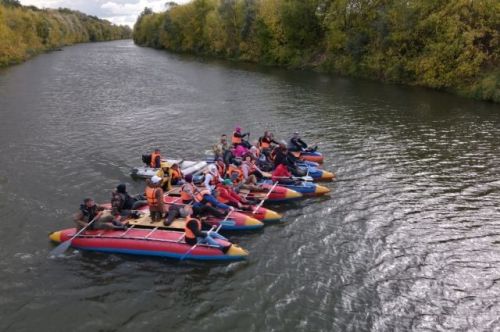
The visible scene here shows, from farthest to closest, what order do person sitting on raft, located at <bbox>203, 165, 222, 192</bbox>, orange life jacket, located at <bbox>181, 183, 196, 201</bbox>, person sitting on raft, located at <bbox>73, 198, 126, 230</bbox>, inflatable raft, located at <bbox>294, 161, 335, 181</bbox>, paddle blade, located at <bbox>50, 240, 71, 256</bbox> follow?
inflatable raft, located at <bbox>294, 161, 335, 181</bbox>, person sitting on raft, located at <bbox>203, 165, 222, 192</bbox>, orange life jacket, located at <bbox>181, 183, 196, 201</bbox>, person sitting on raft, located at <bbox>73, 198, 126, 230</bbox>, paddle blade, located at <bbox>50, 240, 71, 256</bbox>

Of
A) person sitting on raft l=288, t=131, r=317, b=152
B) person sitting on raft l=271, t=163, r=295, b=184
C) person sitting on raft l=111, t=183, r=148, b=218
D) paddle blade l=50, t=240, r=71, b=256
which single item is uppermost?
person sitting on raft l=288, t=131, r=317, b=152

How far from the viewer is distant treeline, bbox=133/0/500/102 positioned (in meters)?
43.6

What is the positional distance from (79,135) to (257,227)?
19305 millimetres

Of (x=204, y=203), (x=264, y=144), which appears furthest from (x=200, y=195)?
(x=264, y=144)

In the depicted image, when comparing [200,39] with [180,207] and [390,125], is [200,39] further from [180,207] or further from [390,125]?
[180,207]

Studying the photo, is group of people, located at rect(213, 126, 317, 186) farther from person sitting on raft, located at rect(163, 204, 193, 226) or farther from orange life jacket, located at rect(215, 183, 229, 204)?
person sitting on raft, located at rect(163, 204, 193, 226)

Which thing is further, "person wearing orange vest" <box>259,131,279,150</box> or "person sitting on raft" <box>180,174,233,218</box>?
"person wearing orange vest" <box>259,131,279,150</box>

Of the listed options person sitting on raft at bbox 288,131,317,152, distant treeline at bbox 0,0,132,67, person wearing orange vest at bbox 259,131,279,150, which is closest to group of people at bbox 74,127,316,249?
person wearing orange vest at bbox 259,131,279,150

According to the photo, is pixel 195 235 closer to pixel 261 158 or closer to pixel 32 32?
pixel 261 158

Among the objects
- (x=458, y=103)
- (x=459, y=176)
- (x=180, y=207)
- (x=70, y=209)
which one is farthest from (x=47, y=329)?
(x=458, y=103)

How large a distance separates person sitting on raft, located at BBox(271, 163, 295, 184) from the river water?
1824 millimetres

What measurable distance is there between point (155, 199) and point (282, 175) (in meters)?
7.45

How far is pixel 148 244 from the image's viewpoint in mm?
16188

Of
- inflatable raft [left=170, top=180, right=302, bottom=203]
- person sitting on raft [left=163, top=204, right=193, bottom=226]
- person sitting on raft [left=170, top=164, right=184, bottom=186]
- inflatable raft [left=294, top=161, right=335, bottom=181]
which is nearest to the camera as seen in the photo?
person sitting on raft [left=163, top=204, right=193, bottom=226]
